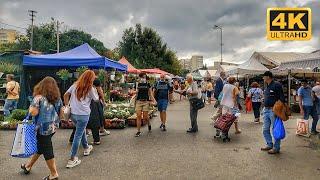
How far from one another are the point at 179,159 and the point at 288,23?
10.8ft

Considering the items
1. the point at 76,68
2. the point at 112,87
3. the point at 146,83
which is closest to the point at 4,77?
the point at 76,68

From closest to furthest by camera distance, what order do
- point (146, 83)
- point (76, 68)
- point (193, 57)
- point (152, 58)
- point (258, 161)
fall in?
point (258, 161) < point (146, 83) < point (76, 68) < point (152, 58) < point (193, 57)

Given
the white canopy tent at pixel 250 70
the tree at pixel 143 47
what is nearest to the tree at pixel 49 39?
the tree at pixel 143 47

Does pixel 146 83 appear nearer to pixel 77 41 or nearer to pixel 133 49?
pixel 133 49

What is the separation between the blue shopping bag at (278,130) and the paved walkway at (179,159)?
1.34ft

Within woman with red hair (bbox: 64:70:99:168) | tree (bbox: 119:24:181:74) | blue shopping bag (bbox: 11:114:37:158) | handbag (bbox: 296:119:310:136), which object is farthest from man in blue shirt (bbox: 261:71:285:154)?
tree (bbox: 119:24:181:74)

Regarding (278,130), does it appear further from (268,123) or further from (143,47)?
(143,47)

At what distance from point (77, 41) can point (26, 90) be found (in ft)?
180

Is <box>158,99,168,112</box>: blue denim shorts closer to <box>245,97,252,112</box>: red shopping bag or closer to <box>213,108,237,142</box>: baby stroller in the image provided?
<box>213,108,237,142</box>: baby stroller

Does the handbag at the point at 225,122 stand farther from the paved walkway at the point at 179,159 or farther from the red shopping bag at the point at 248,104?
Result: the red shopping bag at the point at 248,104

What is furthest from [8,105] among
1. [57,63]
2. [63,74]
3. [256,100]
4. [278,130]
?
[278,130]

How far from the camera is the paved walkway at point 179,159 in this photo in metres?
6.70

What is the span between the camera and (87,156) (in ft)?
26.4

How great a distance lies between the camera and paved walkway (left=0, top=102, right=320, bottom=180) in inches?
264
